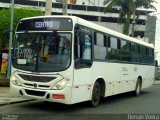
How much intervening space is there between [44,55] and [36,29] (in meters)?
1.05

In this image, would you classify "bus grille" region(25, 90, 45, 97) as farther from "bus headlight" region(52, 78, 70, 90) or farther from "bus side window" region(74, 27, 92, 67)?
"bus side window" region(74, 27, 92, 67)

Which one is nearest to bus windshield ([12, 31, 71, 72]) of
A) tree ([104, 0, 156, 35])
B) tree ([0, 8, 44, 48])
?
tree ([0, 8, 44, 48])

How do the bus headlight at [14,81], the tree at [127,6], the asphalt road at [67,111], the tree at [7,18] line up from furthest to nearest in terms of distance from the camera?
1. the tree at [127,6]
2. the tree at [7,18]
3. the bus headlight at [14,81]
4. the asphalt road at [67,111]

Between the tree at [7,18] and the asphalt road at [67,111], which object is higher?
the tree at [7,18]

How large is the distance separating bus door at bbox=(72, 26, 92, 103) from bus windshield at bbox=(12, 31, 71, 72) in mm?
387

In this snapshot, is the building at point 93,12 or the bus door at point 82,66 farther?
the building at point 93,12

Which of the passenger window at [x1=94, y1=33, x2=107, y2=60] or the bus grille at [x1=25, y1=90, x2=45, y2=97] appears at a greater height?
the passenger window at [x1=94, y1=33, x2=107, y2=60]

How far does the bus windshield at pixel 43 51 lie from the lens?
39.3ft

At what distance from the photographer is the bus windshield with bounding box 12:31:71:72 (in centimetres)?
1198

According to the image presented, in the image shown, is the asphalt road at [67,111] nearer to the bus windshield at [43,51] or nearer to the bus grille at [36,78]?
the bus grille at [36,78]

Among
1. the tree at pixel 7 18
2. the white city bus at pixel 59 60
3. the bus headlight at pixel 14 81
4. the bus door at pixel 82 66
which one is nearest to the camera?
the white city bus at pixel 59 60

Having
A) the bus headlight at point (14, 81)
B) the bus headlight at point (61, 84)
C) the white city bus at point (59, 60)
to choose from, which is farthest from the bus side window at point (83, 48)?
the bus headlight at point (14, 81)

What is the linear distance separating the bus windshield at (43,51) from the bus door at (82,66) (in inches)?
15.2

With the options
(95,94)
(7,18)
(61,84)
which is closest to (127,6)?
(7,18)
